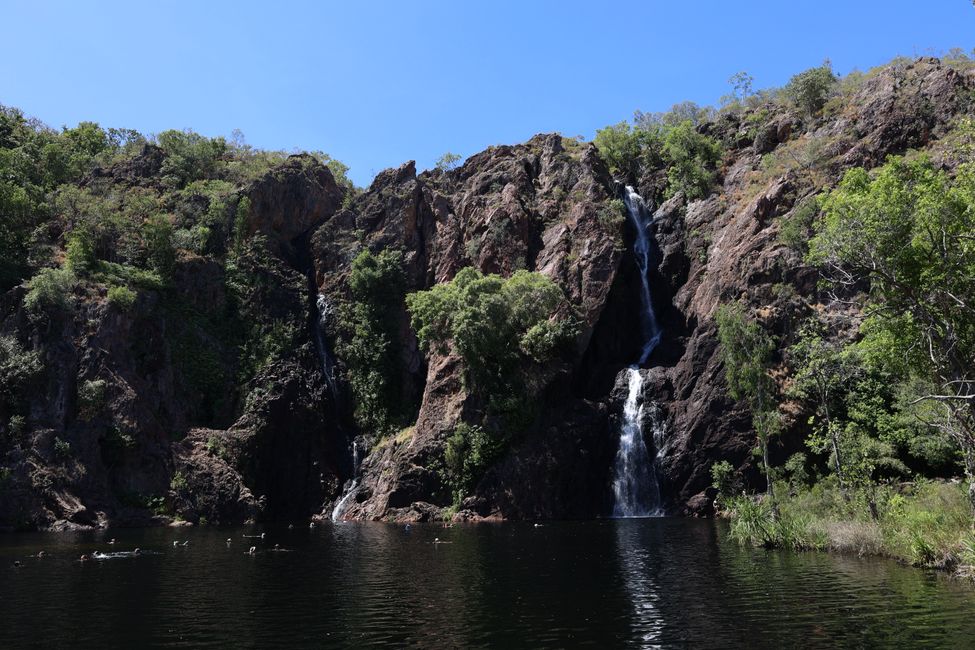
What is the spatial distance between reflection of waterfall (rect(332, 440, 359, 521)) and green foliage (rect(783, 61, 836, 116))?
2687 inches

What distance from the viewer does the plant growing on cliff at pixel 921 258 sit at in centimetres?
2725

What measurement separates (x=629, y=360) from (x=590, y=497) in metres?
15.9

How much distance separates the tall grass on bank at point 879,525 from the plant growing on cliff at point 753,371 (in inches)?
354

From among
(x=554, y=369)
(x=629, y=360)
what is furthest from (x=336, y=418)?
(x=629, y=360)

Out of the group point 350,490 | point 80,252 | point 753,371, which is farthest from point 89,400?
point 753,371

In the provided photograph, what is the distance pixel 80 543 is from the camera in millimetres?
47625

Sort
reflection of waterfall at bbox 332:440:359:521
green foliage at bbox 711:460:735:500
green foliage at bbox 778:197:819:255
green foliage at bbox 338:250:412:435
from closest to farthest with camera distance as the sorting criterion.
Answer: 1. green foliage at bbox 711:460:735:500
2. green foliage at bbox 778:197:819:255
3. reflection of waterfall at bbox 332:440:359:521
4. green foliage at bbox 338:250:412:435

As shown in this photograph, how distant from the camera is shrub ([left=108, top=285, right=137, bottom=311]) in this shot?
247 ft

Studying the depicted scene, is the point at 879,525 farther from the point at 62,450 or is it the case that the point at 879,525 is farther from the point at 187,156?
the point at 187,156

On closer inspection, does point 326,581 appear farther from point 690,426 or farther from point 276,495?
point 276,495

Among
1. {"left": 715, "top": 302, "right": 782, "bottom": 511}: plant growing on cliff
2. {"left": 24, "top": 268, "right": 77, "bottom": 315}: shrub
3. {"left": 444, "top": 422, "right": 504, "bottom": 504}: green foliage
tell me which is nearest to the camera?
{"left": 715, "top": 302, "right": 782, "bottom": 511}: plant growing on cliff

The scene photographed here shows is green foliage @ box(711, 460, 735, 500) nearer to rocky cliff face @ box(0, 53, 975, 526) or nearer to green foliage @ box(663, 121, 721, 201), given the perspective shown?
rocky cliff face @ box(0, 53, 975, 526)

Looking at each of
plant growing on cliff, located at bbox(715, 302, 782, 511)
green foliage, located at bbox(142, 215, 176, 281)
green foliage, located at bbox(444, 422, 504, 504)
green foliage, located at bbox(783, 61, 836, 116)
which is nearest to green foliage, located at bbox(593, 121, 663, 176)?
green foliage, located at bbox(783, 61, 836, 116)

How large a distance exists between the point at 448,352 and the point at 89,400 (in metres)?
34.9
